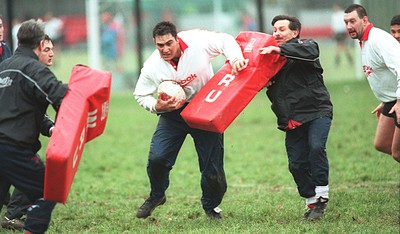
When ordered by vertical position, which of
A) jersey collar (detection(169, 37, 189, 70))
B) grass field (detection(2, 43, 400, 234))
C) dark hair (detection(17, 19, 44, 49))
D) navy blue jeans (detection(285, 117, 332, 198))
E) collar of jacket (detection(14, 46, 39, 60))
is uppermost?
dark hair (detection(17, 19, 44, 49))

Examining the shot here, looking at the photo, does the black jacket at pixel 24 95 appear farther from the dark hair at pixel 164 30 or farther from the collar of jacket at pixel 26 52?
the dark hair at pixel 164 30

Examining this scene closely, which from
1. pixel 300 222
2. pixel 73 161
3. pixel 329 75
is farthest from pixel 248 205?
pixel 329 75

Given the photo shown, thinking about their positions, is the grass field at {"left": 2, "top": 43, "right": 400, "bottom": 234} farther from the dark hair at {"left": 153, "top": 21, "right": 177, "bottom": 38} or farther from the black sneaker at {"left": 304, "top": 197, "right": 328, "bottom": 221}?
the dark hair at {"left": 153, "top": 21, "right": 177, "bottom": 38}

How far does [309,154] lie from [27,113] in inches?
118

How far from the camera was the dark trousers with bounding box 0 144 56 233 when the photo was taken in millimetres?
6684

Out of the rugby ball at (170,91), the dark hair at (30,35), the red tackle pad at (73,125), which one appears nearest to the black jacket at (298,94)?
the rugby ball at (170,91)

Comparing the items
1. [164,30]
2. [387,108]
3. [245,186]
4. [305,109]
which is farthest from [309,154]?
[245,186]

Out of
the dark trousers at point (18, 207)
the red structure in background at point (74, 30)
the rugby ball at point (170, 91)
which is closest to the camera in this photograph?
the rugby ball at point (170, 91)

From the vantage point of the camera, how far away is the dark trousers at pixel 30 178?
6.68m

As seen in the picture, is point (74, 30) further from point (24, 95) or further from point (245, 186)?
point (24, 95)

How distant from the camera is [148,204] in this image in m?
8.28

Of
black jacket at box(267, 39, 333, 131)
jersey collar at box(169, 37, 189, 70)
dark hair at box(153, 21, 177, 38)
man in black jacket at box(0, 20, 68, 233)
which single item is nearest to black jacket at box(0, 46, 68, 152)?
man in black jacket at box(0, 20, 68, 233)

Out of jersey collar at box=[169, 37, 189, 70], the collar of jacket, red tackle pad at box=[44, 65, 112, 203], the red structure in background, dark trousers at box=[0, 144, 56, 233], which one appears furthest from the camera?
the red structure in background

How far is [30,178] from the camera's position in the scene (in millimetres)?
6750
